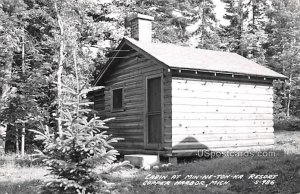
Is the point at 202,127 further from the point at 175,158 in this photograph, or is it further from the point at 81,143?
the point at 81,143

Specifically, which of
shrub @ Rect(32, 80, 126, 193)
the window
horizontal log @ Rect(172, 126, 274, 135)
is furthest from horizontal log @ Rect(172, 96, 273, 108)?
shrub @ Rect(32, 80, 126, 193)

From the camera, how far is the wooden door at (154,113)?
13.9m

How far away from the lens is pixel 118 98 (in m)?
17.1

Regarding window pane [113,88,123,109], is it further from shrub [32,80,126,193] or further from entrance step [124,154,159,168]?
shrub [32,80,126,193]

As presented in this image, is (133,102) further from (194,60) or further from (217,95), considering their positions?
(217,95)

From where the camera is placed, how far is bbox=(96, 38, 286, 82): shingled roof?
13.4 metres

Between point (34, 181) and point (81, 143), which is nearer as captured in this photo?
point (81, 143)

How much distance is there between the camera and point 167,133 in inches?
513

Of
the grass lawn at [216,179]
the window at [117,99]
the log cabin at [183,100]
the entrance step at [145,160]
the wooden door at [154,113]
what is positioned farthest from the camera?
the window at [117,99]

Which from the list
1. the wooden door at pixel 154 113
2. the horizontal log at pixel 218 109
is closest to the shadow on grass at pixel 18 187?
the wooden door at pixel 154 113

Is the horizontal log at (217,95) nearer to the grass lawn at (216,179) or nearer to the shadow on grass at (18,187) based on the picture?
the grass lawn at (216,179)

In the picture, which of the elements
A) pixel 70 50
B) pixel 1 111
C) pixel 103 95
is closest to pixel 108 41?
pixel 70 50

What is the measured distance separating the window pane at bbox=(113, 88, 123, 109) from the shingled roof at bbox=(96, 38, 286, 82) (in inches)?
94.6

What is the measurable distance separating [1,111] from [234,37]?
28.3 meters
